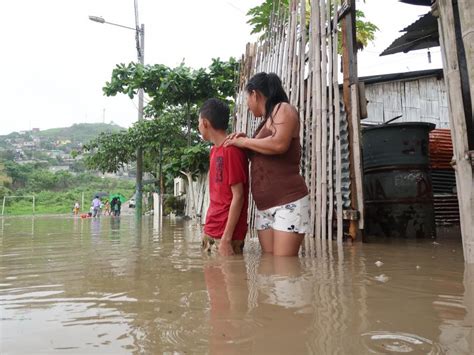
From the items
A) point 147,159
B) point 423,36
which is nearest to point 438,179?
point 423,36

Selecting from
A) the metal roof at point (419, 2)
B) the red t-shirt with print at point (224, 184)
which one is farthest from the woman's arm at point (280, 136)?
the metal roof at point (419, 2)

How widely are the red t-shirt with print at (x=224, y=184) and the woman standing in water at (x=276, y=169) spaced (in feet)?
0.26

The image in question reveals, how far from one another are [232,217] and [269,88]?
0.89 meters

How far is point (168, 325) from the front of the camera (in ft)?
3.77

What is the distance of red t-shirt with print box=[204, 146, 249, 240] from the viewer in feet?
8.19

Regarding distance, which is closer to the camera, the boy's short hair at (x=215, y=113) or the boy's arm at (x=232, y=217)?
the boy's arm at (x=232, y=217)

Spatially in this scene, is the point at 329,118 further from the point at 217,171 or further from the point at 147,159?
the point at 147,159

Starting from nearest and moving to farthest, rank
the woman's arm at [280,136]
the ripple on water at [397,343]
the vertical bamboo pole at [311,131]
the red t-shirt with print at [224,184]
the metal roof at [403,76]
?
the ripple on water at [397,343] → the woman's arm at [280,136] → the red t-shirt with print at [224,184] → the vertical bamboo pole at [311,131] → the metal roof at [403,76]

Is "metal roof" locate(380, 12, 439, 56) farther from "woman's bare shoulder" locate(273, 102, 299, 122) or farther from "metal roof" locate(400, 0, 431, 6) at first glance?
"woman's bare shoulder" locate(273, 102, 299, 122)

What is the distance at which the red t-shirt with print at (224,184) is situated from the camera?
250 centimetres

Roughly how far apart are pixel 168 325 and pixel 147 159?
61.7ft

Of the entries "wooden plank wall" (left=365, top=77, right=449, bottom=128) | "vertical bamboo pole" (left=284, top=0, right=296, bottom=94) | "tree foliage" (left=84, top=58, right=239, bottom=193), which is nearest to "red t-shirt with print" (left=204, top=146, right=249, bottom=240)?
"vertical bamboo pole" (left=284, top=0, right=296, bottom=94)

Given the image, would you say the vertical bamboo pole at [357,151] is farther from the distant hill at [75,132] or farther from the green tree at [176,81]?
the distant hill at [75,132]

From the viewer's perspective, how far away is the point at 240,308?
131 centimetres
